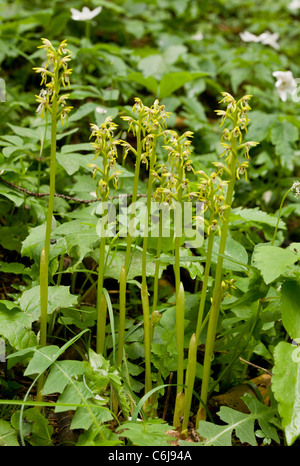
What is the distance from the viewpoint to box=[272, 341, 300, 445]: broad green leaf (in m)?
1.25

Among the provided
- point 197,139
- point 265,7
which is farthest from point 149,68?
point 265,7

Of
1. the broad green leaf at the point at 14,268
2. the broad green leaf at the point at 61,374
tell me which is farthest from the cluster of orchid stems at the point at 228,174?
the broad green leaf at the point at 14,268

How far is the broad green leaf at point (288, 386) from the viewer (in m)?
1.25

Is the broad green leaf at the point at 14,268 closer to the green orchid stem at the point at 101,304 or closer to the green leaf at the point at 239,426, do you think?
the green orchid stem at the point at 101,304

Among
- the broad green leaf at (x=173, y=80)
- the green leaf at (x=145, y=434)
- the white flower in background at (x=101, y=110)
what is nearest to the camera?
the green leaf at (x=145, y=434)

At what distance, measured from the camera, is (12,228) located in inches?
79.3

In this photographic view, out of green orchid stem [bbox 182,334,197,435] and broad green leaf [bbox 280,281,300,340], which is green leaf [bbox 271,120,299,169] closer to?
broad green leaf [bbox 280,281,300,340]

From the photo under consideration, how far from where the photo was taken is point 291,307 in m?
1.43

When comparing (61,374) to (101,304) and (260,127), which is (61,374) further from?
(260,127)

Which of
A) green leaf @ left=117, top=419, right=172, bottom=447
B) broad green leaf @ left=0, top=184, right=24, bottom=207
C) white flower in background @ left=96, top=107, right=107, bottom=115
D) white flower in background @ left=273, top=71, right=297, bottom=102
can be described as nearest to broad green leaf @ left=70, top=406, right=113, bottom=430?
green leaf @ left=117, top=419, right=172, bottom=447

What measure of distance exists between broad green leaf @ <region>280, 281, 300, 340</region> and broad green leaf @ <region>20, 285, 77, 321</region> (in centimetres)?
66

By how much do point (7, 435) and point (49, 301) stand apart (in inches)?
16.5

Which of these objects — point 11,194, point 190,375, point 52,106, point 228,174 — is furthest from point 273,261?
point 11,194

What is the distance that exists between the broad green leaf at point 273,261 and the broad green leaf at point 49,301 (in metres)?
0.60
